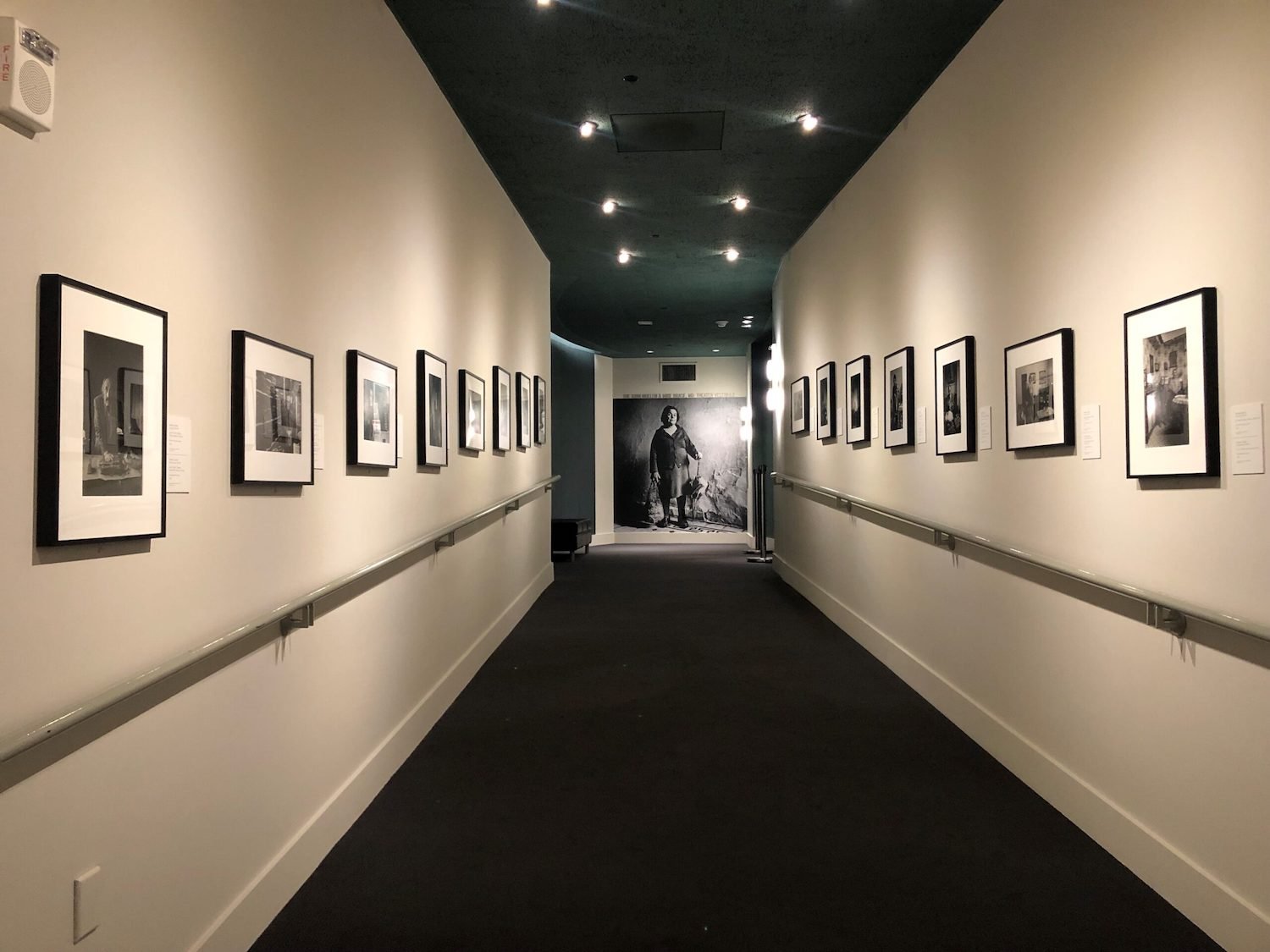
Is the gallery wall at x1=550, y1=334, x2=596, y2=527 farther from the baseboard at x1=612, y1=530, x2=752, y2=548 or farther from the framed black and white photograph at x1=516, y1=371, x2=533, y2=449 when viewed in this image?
the framed black and white photograph at x1=516, y1=371, x2=533, y2=449

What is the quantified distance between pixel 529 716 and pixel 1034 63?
13.6 ft

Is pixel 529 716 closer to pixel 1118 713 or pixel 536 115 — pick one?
pixel 1118 713

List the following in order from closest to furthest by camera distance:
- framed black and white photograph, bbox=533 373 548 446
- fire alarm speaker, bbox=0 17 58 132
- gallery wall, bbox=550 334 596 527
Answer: fire alarm speaker, bbox=0 17 58 132, framed black and white photograph, bbox=533 373 548 446, gallery wall, bbox=550 334 596 527

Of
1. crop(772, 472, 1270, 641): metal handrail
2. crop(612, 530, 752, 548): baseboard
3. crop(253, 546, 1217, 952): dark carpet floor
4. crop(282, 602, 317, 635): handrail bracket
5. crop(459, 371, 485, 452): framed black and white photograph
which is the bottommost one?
crop(253, 546, 1217, 952): dark carpet floor

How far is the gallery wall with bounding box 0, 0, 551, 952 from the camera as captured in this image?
174cm

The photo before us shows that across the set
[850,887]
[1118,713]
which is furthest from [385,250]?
[1118,713]

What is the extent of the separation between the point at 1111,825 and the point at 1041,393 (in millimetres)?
1752

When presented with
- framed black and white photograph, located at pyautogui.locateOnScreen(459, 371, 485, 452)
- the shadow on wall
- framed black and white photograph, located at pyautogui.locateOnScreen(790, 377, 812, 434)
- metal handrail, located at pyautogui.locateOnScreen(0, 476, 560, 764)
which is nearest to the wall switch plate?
metal handrail, located at pyautogui.locateOnScreen(0, 476, 560, 764)

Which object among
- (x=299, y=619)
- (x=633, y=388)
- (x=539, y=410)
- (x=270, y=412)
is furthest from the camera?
(x=633, y=388)

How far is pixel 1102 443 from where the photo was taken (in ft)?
10.8

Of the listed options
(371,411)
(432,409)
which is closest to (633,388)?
(432,409)

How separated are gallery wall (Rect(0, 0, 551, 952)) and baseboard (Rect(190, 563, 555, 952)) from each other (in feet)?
0.04

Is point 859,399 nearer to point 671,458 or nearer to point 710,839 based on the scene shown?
point 710,839

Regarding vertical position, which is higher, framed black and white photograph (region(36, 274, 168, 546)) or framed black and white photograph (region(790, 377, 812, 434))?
framed black and white photograph (region(790, 377, 812, 434))
